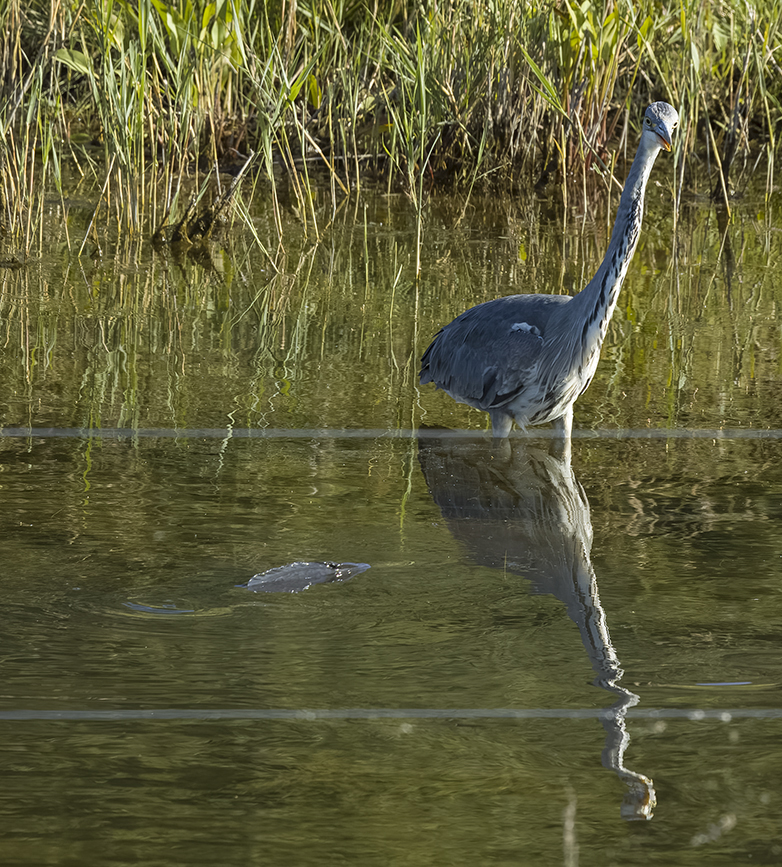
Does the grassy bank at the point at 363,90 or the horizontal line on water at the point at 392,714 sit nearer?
the horizontal line on water at the point at 392,714

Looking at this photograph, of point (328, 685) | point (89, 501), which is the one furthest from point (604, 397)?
point (328, 685)

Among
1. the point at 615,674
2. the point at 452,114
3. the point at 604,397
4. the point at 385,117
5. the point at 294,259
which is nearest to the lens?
the point at 615,674

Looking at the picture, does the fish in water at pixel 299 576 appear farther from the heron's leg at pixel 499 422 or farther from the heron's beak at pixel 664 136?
the heron's beak at pixel 664 136

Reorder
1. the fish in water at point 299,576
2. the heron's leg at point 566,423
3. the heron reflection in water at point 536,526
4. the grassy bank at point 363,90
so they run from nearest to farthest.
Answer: the heron reflection in water at point 536,526 < the fish in water at point 299,576 < the heron's leg at point 566,423 < the grassy bank at point 363,90

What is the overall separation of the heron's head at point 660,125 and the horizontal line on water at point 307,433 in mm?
956

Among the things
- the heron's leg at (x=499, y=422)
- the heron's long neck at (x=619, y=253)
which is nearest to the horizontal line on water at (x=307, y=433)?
the heron's leg at (x=499, y=422)

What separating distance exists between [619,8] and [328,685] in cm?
570

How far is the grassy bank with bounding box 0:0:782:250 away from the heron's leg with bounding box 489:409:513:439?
7.33ft

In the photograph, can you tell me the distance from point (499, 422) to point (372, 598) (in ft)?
4.64

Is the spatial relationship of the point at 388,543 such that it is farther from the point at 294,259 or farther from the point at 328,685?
the point at 294,259

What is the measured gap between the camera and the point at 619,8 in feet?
24.1

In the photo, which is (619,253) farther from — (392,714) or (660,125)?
(392,714)

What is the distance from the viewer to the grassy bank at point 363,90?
662 cm

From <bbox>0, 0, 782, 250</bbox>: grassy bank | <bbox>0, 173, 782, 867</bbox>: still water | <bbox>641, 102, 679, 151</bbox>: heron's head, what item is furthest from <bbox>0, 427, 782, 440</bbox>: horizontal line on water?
<bbox>0, 0, 782, 250</bbox>: grassy bank
